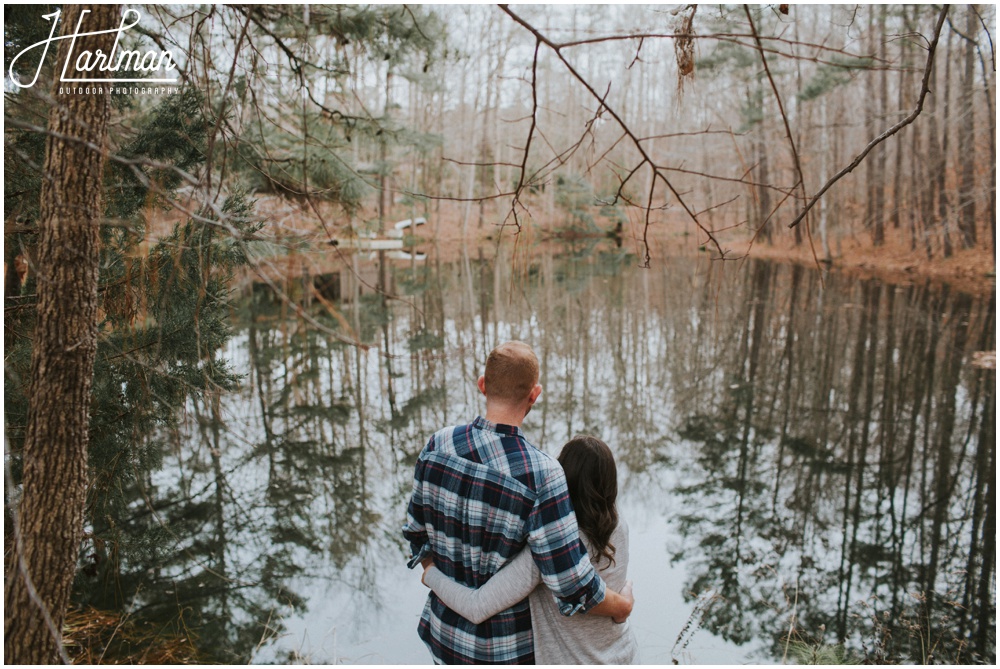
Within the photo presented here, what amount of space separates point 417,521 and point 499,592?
1.07 ft

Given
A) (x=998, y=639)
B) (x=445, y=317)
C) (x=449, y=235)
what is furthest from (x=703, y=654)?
(x=449, y=235)

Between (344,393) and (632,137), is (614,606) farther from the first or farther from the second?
(344,393)

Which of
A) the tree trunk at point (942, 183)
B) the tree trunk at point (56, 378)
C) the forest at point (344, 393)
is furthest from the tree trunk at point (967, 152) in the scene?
the tree trunk at point (56, 378)

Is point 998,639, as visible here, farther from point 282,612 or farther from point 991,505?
point 282,612

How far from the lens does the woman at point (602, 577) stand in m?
2.09

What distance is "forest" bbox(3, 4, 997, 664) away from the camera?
7.22 feet

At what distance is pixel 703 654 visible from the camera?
3906 millimetres

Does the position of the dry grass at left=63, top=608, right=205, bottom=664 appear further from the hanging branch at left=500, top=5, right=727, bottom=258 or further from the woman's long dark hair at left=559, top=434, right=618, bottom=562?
the hanging branch at left=500, top=5, right=727, bottom=258

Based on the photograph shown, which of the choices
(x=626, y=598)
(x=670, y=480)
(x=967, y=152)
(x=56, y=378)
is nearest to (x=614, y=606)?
(x=626, y=598)

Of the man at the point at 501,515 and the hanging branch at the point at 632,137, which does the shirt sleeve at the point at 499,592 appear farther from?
the hanging branch at the point at 632,137

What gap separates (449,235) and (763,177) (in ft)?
47.9

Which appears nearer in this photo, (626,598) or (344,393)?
(626,598)

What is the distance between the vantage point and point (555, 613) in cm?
211

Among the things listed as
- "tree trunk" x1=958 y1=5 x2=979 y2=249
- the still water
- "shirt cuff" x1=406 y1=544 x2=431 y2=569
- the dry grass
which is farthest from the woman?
"tree trunk" x1=958 y1=5 x2=979 y2=249
